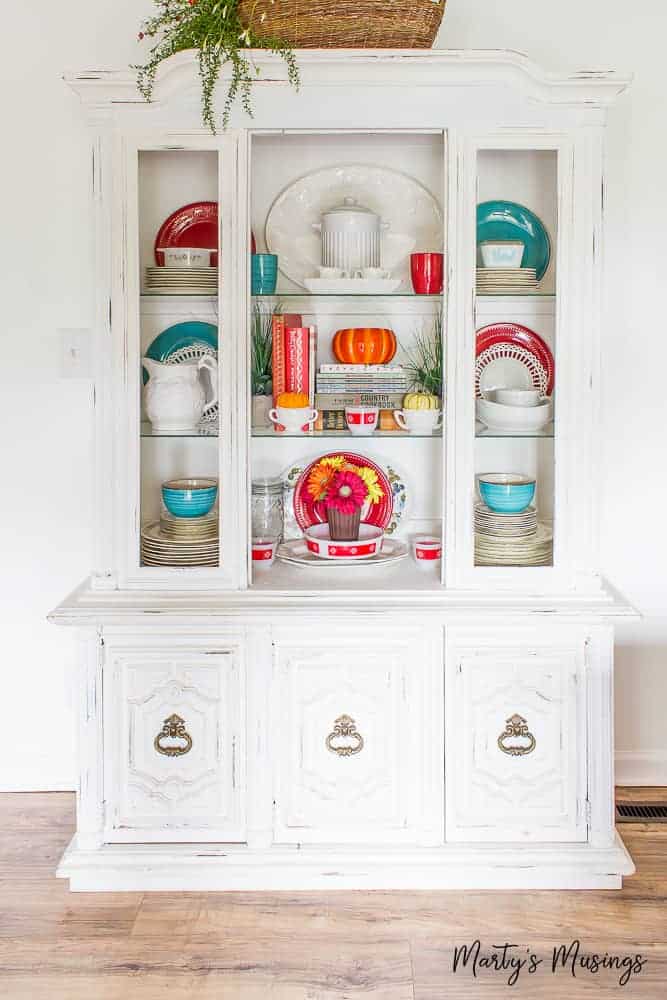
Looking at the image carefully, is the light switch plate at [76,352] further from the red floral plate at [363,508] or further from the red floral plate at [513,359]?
the red floral plate at [513,359]

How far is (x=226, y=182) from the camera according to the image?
2.44 metres

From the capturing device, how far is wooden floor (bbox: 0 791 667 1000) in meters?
2.09

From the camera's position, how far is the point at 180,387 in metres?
2.53

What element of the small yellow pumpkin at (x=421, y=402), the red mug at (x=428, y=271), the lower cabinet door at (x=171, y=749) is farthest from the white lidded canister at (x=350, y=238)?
the lower cabinet door at (x=171, y=749)

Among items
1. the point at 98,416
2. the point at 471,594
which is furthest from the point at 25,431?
the point at 471,594

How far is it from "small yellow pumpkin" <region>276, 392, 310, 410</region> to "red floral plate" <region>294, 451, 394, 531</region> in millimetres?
292

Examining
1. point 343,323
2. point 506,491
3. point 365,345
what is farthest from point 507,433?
point 343,323

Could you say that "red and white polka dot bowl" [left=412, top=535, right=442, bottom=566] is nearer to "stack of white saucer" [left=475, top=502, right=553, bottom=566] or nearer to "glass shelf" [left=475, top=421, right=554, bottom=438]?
"stack of white saucer" [left=475, top=502, right=553, bottom=566]

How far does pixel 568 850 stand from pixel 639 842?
0.33 m

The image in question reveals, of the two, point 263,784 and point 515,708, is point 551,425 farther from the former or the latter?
point 263,784

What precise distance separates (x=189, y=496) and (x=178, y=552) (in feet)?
0.47

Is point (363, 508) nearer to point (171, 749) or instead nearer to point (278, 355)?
point (278, 355)

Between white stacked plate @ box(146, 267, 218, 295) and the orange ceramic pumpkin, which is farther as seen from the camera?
the orange ceramic pumpkin

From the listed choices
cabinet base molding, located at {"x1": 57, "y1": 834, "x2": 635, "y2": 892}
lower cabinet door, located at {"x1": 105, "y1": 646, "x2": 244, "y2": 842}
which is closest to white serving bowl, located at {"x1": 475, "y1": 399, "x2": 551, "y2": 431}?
lower cabinet door, located at {"x1": 105, "y1": 646, "x2": 244, "y2": 842}
